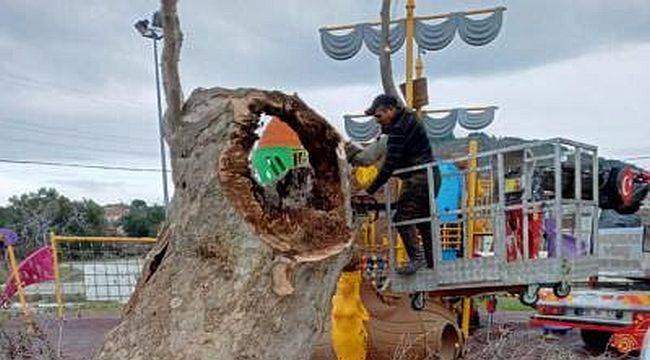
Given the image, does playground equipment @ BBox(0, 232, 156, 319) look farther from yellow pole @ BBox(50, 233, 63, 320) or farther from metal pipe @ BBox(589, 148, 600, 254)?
metal pipe @ BBox(589, 148, 600, 254)

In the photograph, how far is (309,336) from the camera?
385cm

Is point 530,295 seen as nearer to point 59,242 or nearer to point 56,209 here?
point 59,242

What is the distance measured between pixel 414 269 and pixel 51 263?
7.03m

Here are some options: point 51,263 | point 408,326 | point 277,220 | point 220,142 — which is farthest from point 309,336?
point 51,263

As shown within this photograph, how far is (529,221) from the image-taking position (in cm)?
648

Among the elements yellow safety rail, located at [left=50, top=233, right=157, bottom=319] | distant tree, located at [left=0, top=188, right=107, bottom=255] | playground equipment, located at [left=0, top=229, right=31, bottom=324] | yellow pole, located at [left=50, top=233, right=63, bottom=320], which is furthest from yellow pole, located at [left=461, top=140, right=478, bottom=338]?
distant tree, located at [left=0, top=188, right=107, bottom=255]

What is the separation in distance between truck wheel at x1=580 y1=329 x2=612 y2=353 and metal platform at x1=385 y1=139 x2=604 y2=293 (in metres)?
5.82

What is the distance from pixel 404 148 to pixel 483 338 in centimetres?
297

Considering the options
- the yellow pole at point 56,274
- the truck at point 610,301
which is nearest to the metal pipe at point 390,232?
the truck at point 610,301

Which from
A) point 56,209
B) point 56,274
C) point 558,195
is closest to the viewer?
point 558,195

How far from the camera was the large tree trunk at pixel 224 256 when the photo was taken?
3.60 metres

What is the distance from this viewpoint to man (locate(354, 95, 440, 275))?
6.30 meters

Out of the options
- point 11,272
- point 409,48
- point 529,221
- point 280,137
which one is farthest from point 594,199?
point 11,272

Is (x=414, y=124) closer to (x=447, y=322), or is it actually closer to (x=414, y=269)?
(x=414, y=269)
